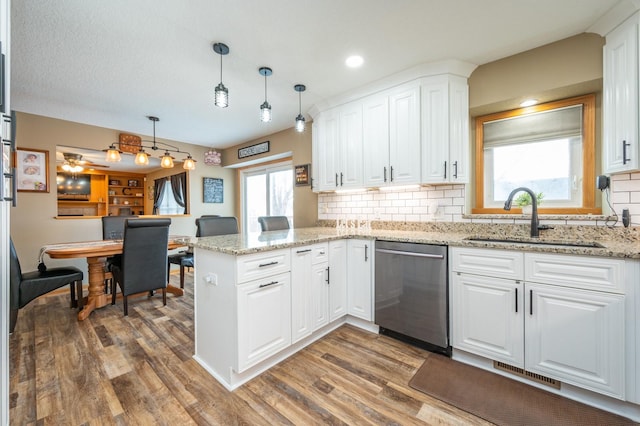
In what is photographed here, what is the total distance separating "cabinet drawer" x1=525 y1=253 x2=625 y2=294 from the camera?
1.43 meters

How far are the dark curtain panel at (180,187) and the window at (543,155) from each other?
198 inches

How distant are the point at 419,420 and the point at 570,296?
1.13 meters

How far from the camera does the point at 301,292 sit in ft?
6.84

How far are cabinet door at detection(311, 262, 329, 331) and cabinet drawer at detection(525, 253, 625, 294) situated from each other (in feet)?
4.67

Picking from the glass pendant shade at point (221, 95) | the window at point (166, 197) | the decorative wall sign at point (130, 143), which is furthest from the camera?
the window at point (166, 197)

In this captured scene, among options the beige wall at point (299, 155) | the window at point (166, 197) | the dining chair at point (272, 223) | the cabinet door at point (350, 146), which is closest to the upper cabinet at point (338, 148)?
the cabinet door at point (350, 146)

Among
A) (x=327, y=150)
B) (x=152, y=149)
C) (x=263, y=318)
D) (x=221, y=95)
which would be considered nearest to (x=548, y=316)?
(x=263, y=318)

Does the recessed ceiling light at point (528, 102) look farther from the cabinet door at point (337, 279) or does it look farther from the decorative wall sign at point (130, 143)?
the decorative wall sign at point (130, 143)

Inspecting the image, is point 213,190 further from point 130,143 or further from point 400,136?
point 400,136

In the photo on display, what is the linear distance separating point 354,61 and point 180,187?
463cm

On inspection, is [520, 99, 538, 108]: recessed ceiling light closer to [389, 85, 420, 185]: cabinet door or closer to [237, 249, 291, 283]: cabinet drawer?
[389, 85, 420, 185]: cabinet door

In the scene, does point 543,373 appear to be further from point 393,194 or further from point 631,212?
point 393,194

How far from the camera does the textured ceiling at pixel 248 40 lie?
1.72 metres

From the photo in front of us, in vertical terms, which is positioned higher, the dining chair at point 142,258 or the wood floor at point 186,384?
the dining chair at point 142,258
